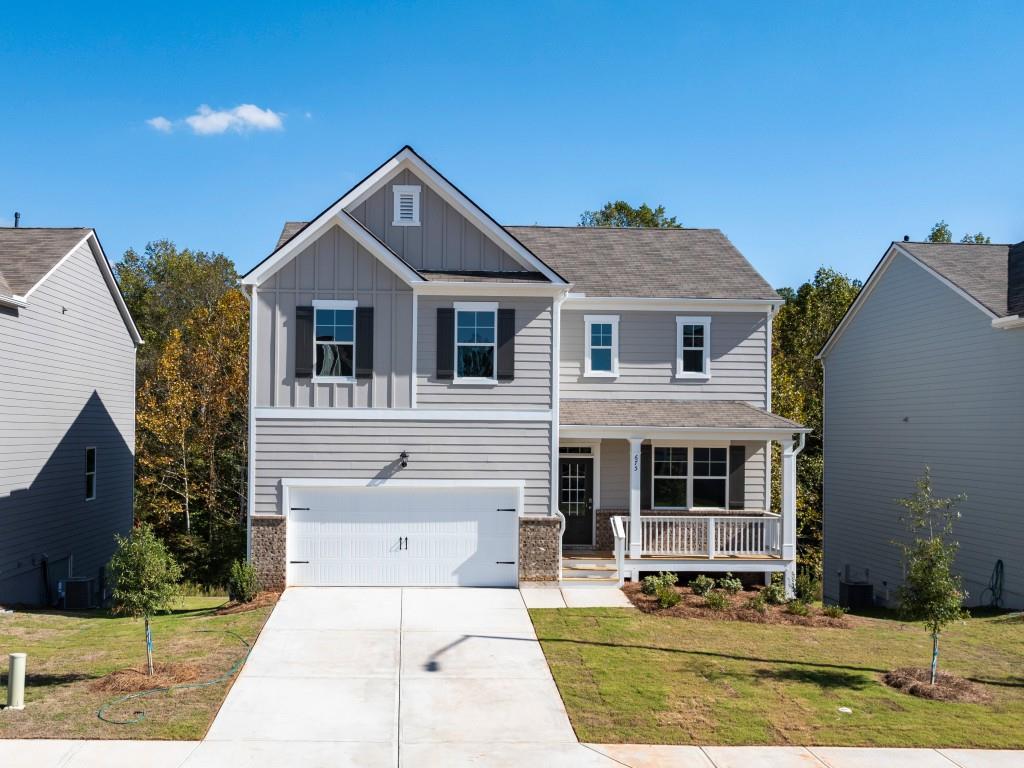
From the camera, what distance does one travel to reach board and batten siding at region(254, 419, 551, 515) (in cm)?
1614

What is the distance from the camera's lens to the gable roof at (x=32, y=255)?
1748 centimetres

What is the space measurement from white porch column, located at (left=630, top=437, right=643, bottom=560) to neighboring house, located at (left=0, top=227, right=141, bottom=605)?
40.1 ft

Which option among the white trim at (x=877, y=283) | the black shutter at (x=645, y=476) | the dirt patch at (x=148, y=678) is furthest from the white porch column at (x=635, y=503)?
the dirt patch at (x=148, y=678)

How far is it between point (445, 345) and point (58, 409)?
9423 mm

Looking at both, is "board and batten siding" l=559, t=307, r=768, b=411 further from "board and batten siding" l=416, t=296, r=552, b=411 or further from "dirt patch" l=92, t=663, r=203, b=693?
"dirt patch" l=92, t=663, r=203, b=693

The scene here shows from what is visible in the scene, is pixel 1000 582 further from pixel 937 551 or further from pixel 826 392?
pixel 826 392

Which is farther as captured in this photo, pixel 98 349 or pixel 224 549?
pixel 224 549

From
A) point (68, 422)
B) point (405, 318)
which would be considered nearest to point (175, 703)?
point (405, 318)

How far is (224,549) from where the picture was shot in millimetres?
29469

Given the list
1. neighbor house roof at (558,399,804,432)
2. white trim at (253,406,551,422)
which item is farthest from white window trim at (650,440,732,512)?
white trim at (253,406,551,422)

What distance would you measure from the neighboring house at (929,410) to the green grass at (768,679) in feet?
10.1

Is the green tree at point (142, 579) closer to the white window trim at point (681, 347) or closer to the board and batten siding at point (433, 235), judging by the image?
the board and batten siding at point (433, 235)

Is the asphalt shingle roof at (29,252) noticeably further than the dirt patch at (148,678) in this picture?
Yes

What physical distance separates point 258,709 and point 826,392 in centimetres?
1906
